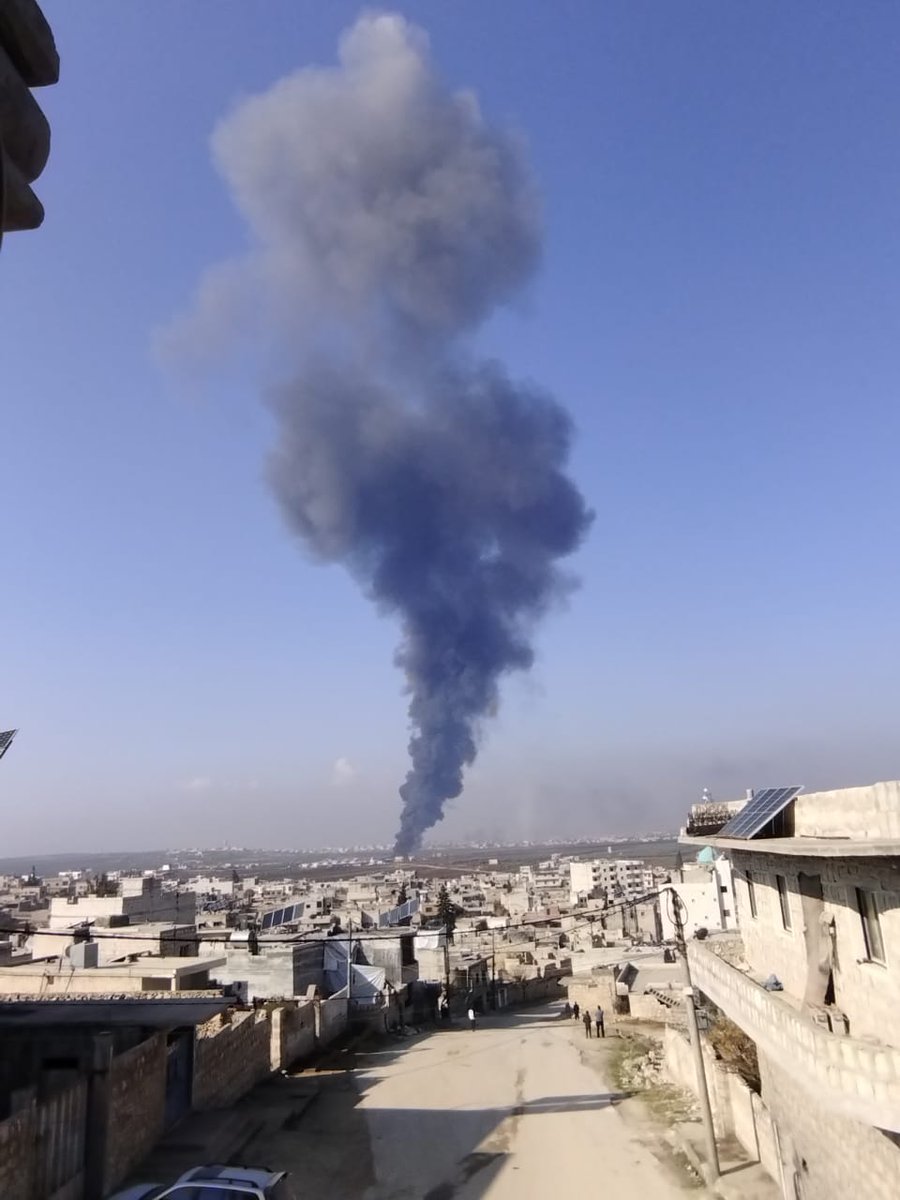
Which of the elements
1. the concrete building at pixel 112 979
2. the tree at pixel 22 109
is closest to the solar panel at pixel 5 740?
the concrete building at pixel 112 979

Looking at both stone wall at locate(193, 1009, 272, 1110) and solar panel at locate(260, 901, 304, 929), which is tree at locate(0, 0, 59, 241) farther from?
solar panel at locate(260, 901, 304, 929)

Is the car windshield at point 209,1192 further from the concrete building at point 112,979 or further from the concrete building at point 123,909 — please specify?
the concrete building at point 123,909

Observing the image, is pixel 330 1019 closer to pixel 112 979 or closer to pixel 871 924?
pixel 112 979

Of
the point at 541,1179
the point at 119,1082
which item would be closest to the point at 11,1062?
the point at 119,1082

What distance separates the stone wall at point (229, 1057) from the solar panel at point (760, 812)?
13.9 meters

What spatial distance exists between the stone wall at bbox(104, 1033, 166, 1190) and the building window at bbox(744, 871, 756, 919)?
44.2 ft

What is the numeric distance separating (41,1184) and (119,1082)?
2.93 metres

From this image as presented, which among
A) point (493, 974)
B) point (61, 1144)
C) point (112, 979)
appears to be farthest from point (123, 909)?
point (61, 1144)

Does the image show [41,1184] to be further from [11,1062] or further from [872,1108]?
[872,1108]

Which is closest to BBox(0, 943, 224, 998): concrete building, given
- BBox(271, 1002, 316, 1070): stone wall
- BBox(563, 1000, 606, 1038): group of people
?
BBox(271, 1002, 316, 1070): stone wall

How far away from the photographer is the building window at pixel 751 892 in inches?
703

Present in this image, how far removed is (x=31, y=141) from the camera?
3293 mm

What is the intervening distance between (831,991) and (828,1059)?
280 cm

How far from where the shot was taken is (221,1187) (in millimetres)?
11469
